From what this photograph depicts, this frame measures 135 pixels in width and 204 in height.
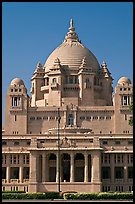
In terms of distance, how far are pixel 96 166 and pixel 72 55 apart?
37.8 meters

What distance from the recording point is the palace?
276 feet

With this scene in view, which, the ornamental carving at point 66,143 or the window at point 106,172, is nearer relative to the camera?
the ornamental carving at point 66,143

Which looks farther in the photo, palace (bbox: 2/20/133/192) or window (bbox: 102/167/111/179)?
window (bbox: 102/167/111/179)

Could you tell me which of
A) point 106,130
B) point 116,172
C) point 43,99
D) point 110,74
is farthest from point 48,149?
point 110,74

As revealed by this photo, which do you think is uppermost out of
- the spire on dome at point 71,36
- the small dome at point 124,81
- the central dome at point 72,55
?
the spire on dome at point 71,36

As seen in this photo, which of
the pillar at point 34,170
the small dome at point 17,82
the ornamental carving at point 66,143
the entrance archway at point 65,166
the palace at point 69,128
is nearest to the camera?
the pillar at point 34,170

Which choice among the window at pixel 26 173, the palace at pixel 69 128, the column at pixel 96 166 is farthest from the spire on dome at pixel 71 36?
the column at pixel 96 166

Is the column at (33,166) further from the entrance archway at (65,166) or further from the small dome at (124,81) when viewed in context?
the small dome at (124,81)

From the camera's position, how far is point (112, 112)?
105m

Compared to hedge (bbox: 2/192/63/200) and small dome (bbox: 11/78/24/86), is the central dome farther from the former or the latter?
hedge (bbox: 2/192/63/200)

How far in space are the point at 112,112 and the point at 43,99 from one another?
17.6m

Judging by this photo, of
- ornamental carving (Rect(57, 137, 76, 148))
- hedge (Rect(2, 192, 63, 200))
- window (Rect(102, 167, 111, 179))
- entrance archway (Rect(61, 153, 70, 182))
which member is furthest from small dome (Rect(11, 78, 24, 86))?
hedge (Rect(2, 192, 63, 200))

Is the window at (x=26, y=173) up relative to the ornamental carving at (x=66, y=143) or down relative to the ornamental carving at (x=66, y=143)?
down

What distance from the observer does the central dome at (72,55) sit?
4471 inches
